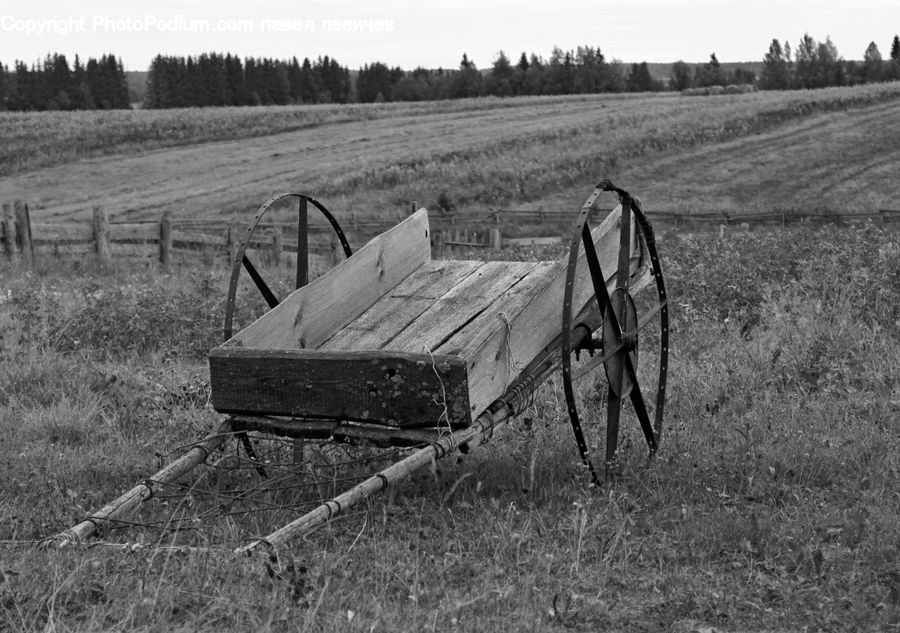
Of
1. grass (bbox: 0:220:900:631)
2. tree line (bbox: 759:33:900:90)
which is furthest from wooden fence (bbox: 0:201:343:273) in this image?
tree line (bbox: 759:33:900:90)

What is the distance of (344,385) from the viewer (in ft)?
12.8

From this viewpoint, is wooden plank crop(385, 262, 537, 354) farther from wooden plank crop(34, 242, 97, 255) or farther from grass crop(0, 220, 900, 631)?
wooden plank crop(34, 242, 97, 255)

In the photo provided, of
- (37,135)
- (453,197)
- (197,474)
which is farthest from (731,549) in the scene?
(37,135)

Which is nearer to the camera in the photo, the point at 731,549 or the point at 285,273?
the point at 731,549

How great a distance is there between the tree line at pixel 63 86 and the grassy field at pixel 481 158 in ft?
148

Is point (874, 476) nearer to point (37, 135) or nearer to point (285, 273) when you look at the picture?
→ point (285, 273)

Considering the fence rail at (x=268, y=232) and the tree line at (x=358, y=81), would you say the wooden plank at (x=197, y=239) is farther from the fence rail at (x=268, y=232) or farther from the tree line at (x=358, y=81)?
the tree line at (x=358, y=81)

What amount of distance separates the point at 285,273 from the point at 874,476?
30.3 ft

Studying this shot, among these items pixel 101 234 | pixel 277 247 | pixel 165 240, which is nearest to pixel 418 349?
pixel 277 247

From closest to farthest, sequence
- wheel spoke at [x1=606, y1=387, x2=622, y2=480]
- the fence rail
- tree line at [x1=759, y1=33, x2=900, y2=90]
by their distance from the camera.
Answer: wheel spoke at [x1=606, y1=387, x2=622, y2=480] → the fence rail → tree line at [x1=759, y1=33, x2=900, y2=90]

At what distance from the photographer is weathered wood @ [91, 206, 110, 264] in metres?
16.0

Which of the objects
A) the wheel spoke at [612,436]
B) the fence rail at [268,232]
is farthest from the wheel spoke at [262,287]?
the fence rail at [268,232]

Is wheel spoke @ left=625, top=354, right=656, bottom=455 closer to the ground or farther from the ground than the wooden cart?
closer to the ground

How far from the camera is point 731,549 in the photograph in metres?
3.92
